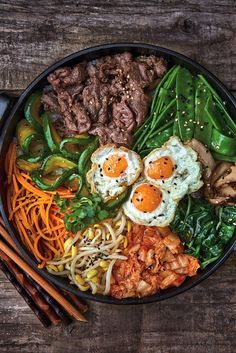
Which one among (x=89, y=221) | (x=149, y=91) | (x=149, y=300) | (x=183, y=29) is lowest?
(x=149, y=300)

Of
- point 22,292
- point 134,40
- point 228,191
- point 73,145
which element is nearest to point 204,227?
point 228,191

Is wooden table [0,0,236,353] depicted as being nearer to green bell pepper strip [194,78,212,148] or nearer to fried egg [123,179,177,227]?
green bell pepper strip [194,78,212,148]

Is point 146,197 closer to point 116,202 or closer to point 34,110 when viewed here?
point 116,202

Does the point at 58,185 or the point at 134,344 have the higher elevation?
the point at 58,185

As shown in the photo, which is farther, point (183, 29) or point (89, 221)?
point (183, 29)

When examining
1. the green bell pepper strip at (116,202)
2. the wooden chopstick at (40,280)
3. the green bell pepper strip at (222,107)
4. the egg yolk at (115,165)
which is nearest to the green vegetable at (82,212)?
the green bell pepper strip at (116,202)

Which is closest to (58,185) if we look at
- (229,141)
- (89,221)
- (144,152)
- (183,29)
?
(89,221)

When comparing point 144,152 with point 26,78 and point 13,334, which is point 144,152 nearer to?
point 26,78
